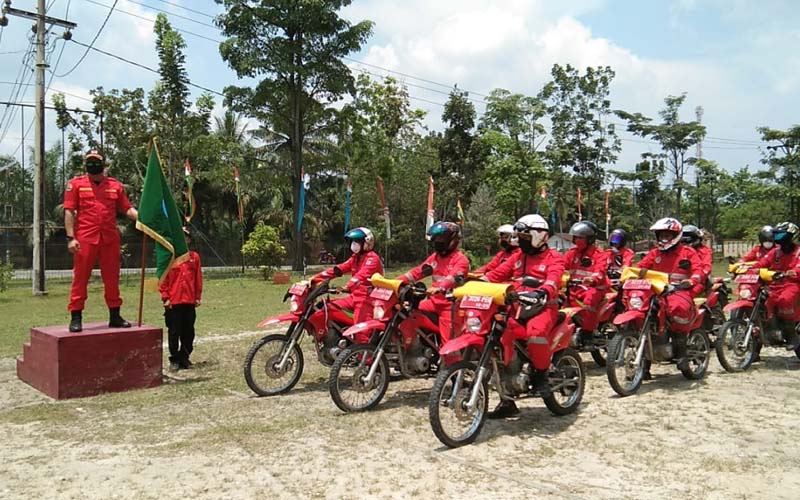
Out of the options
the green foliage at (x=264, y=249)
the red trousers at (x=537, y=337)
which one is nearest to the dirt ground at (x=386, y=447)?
the red trousers at (x=537, y=337)

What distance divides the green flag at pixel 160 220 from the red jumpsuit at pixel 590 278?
4783mm

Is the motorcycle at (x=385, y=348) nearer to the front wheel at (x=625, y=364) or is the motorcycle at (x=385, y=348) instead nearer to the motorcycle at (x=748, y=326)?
the front wheel at (x=625, y=364)

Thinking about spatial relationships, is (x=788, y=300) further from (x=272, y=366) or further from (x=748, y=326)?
(x=272, y=366)

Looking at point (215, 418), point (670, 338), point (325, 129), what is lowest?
point (215, 418)

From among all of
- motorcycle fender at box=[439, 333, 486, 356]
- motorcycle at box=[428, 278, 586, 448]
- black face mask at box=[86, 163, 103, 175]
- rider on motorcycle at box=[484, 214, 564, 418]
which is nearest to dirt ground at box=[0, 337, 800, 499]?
motorcycle at box=[428, 278, 586, 448]

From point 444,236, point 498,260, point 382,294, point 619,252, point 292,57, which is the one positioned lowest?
point 382,294

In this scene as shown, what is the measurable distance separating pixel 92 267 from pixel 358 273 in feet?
9.67

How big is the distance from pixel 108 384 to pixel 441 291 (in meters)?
3.74

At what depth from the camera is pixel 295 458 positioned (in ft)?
16.3

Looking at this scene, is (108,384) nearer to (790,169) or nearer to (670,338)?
(670,338)

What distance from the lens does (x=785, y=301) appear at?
8609 mm

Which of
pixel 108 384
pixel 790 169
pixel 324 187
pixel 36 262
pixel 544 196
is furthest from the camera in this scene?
pixel 324 187

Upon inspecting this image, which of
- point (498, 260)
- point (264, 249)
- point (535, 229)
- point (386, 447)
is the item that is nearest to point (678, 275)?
point (498, 260)

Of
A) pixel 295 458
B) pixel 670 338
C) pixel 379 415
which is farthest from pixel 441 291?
pixel 670 338
